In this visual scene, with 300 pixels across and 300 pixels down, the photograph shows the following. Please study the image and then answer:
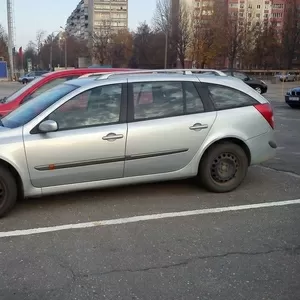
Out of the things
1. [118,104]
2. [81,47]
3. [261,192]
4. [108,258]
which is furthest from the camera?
[81,47]

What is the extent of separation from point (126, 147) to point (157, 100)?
30.0 inches

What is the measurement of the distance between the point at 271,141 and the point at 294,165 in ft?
5.14

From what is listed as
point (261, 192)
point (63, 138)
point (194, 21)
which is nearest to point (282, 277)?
point (261, 192)

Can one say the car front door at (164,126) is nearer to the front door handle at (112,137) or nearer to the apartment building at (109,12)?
the front door handle at (112,137)

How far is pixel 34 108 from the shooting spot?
4.78 m

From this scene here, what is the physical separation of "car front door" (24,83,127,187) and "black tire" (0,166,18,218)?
→ 0.23m

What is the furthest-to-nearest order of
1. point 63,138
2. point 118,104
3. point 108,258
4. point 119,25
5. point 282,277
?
point 119,25, point 118,104, point 63,138, point 108,258, point 282,277

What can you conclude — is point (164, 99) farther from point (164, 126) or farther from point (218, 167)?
point (218, 167)

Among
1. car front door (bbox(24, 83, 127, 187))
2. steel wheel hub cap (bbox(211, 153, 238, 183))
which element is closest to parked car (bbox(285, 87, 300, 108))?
steel wheel hub cap (bbox(211, 153, 238, 183))

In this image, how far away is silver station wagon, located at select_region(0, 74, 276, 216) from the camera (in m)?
4.40

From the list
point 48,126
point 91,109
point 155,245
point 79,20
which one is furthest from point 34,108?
point 79,20

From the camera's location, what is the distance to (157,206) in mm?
4816

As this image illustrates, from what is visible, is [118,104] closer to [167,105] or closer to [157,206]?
[167,105]

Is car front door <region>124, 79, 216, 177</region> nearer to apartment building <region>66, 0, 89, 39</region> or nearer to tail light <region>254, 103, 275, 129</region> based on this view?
tail light <region>254, 103, 275, 129</region>
